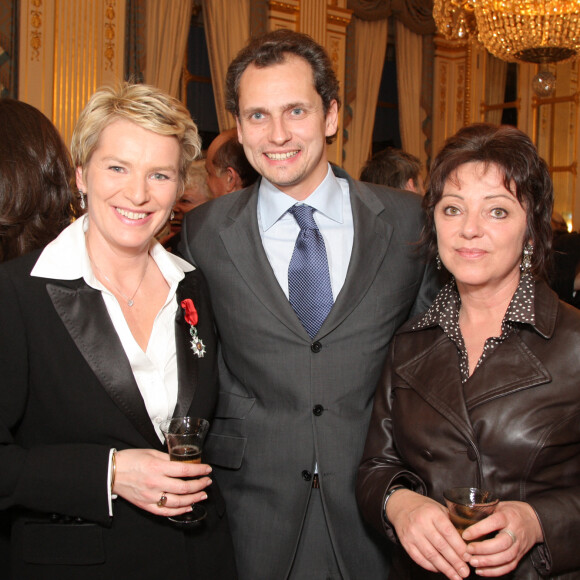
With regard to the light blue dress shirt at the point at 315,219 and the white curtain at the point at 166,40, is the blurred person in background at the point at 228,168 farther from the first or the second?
the white curtain at the point at 166,40

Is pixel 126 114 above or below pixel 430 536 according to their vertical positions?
above

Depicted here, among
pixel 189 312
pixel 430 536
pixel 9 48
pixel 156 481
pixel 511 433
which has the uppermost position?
pixel 9 48

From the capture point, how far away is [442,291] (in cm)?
210

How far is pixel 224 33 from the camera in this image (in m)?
7.60

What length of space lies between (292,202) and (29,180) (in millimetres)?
818

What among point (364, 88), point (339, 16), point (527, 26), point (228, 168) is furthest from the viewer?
point (364, 88)

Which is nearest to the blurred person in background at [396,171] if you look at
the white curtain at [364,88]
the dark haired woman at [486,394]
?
the dark haired woman at [486,394]

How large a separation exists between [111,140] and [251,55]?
2.18 feet

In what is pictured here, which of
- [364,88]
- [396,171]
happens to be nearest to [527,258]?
[396,171]

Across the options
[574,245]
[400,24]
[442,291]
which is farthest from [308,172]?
[400,24]

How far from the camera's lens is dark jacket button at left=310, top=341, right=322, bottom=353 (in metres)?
2.12

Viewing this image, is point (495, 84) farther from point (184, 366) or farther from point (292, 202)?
point (184, 366)

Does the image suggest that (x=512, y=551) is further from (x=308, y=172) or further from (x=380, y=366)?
(x=308, y=172)

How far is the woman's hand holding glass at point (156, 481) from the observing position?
5.48 ft
